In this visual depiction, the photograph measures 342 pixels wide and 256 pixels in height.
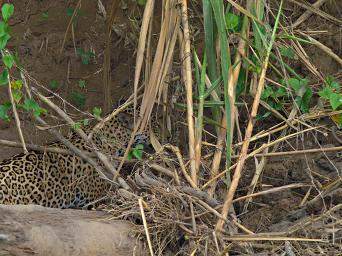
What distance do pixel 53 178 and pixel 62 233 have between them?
7.26ft

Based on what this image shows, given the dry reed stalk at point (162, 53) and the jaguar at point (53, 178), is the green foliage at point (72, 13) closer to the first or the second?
the jaguar at point (53, 178)

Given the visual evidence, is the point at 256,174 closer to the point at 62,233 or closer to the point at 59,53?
the point at 62,233

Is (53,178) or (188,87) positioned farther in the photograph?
(53,178)

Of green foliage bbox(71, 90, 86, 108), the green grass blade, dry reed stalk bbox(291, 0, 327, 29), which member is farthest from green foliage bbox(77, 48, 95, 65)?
the green grass blade

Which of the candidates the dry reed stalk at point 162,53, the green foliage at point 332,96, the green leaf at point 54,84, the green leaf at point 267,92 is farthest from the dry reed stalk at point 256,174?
the green leaf at point 54,84

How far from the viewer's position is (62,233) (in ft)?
12.0

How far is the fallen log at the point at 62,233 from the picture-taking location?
344 centimetres

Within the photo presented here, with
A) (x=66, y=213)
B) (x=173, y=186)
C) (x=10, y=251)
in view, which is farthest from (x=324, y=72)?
(x=10, y=251)

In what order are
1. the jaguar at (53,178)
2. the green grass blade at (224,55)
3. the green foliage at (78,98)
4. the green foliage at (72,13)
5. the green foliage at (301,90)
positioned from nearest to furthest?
the green grass blade at (224,55) < the green foliage at (301,90) < the jaguar at (53,178) < the green foliage at (72,13) < the green foliage at (78,98)

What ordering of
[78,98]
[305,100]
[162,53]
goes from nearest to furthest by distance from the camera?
1. [162,53]
2. [305,100]
3. [78,98]

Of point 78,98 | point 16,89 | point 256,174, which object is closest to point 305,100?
point 256,174

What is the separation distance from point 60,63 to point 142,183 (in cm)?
251

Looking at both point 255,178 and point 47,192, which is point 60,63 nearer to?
point 47,192

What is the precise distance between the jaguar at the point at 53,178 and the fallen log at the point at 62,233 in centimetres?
161
